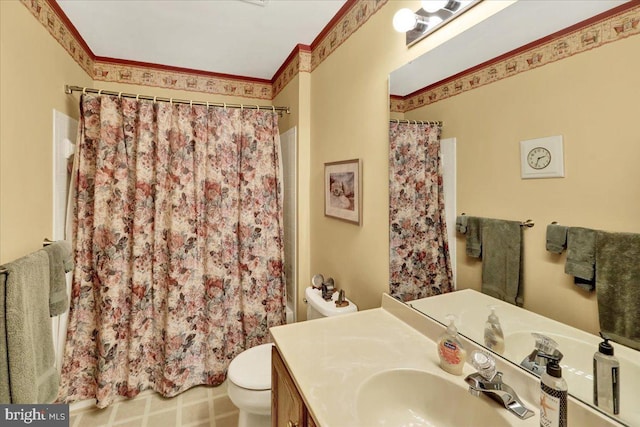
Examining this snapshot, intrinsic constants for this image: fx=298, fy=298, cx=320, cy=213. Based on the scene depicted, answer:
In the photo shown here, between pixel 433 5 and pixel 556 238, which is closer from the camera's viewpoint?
pixel 556 238

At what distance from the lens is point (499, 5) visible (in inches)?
35.7

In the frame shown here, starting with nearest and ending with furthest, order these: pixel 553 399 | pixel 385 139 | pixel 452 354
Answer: pixel 553 399, pixel 452 354, pixel 385 139

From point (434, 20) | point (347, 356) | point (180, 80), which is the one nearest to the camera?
point (347, 356)

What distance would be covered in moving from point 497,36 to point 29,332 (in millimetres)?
1882

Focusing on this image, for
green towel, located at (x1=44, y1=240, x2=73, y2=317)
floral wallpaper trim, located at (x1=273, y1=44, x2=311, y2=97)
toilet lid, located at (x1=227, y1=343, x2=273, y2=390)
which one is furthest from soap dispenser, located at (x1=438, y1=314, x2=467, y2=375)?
floral wallpaper trim, located at (x1=273, y1=44, x2=311, y2=97)

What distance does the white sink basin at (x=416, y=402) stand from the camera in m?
0.80

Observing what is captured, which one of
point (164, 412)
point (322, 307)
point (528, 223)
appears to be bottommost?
point (164, 412)

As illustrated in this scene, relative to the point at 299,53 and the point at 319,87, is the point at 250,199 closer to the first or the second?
the point at 319,87

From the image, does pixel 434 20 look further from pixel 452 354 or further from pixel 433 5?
pixel 452 354

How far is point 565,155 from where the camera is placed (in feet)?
2.42

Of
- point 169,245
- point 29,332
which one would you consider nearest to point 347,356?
point 29,332

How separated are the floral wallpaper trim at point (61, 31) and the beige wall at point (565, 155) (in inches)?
80.6

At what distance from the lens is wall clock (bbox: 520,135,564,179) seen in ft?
2.47

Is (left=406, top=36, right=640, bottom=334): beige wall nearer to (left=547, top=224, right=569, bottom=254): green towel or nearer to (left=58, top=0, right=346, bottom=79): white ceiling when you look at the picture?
(left=547, top=224, right=569, bottom=254): green towel
